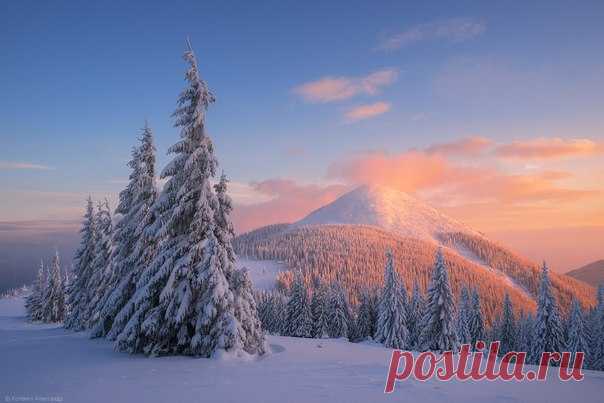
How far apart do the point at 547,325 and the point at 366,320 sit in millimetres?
31294

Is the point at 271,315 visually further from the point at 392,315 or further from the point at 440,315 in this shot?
the point at 440,315

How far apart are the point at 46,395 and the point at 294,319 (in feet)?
191

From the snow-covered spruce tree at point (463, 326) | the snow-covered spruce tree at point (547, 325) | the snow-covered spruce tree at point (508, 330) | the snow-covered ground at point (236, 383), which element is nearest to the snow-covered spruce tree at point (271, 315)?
the snow-covered spruce tree at point (463, 326)

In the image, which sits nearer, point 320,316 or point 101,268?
point 101,268

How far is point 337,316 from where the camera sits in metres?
67.5

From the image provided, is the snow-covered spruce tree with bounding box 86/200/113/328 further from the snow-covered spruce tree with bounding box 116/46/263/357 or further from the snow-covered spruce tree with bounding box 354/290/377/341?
the snow-covered spruce tree with bounding box 354/290/377/341

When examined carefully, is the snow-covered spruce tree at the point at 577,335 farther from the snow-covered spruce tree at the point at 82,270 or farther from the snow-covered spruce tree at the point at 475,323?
the snow-covered spruce tree at the point at 82,270

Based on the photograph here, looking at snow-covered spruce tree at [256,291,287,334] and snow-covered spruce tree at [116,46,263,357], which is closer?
snow-covered spruce tree at [116,46,263,357]

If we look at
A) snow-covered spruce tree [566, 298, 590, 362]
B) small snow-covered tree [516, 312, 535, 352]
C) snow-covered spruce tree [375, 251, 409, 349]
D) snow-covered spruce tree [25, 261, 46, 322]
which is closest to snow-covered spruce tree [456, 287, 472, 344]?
small snow-covered tree [516, 312, 535, 352]

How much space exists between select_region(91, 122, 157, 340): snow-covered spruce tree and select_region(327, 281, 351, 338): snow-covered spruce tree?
1807 inches

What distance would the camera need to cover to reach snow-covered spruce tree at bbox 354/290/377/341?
71.8 meters

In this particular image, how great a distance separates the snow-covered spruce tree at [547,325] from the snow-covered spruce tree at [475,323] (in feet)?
64.0

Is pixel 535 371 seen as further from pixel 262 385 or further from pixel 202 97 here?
pixel 202 97

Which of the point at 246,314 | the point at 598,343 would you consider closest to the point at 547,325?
the point at 598,343
